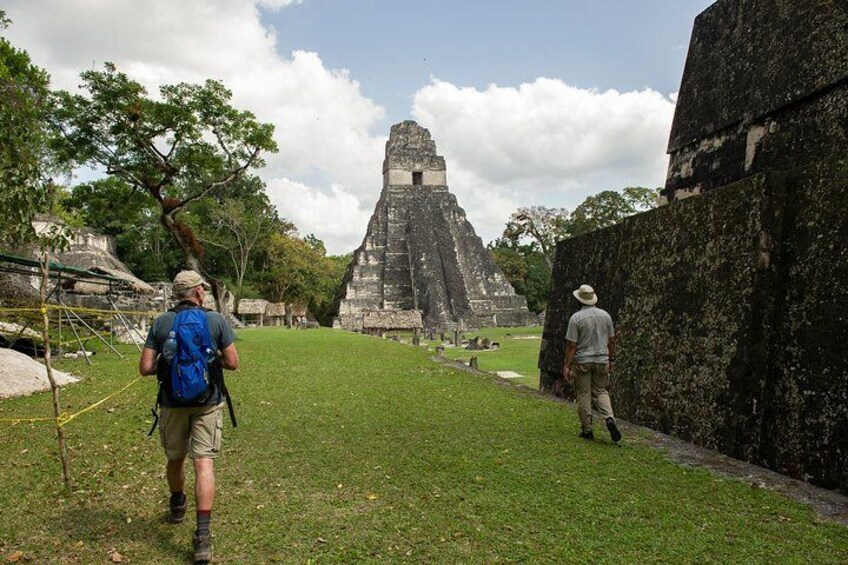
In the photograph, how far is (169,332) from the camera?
130 inches

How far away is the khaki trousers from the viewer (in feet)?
18.4

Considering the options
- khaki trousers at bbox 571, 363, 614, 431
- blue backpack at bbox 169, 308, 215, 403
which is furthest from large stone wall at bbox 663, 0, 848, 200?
blue backpack at bbox 169, 308, 215, 403

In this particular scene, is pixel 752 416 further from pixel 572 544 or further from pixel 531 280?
pixel 531 280

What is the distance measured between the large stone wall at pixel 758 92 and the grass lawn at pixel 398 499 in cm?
372

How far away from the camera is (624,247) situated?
300 inches

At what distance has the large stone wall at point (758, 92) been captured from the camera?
19.0 ft

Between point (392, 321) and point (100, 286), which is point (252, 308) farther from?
point (100, 286)

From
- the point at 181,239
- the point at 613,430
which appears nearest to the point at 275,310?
the point at 181,239

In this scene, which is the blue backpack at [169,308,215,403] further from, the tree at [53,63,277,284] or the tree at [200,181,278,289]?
the tree at [200,181,278,289]

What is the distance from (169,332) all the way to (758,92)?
695cm

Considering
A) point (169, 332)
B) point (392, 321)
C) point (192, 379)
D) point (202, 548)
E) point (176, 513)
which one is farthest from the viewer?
point (392, 321)

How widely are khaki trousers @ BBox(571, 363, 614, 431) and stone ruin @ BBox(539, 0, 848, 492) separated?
87 cm

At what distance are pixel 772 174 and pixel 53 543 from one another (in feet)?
19.9

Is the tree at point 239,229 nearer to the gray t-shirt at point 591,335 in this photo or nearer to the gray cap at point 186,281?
the gray t-shirt at point 591,335
